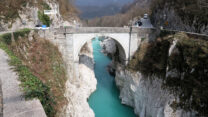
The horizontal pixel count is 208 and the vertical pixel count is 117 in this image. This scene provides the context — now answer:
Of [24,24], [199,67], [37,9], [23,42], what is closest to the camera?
[199,67]

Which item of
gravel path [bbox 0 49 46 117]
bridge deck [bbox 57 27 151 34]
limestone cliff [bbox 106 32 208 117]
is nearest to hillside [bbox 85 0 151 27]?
bridge deck [bbox 57 27 151 34]

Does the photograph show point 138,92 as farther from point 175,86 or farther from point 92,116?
A: point 92,116

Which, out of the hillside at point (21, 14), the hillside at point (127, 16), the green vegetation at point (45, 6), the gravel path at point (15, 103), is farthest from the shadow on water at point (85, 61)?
the hillside at point (127, 16)

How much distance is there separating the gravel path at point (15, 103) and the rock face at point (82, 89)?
6013 millimetres

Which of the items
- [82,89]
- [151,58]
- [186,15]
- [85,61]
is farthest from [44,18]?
[186,15]

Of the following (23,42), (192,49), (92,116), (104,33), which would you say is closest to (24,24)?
(23,42)

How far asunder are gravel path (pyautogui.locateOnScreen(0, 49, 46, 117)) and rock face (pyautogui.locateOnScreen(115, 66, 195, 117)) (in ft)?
30.9

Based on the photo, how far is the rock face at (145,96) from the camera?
31.5ft

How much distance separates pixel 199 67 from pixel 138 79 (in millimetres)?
5842

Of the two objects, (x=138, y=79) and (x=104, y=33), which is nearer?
(x=138, y=79)

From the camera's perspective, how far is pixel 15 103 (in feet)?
10.9

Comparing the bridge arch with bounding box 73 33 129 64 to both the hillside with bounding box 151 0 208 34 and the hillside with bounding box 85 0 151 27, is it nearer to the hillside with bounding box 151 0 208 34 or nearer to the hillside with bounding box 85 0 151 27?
the hillside with bounding box 151 0 208 34

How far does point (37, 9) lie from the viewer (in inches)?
669

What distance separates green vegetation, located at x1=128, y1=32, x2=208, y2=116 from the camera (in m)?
7.95
